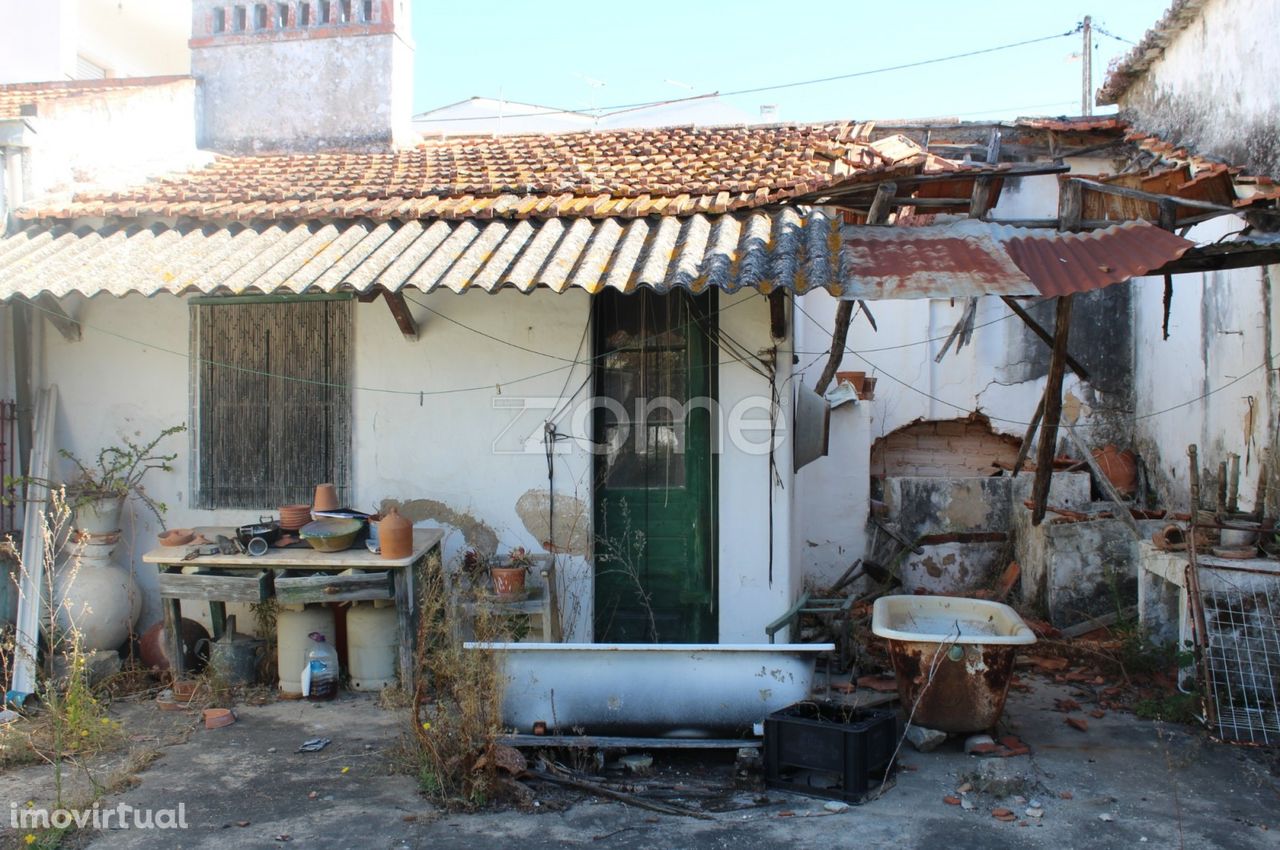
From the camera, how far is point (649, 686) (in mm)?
5730

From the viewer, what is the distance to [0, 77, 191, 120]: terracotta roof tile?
8.68 meters

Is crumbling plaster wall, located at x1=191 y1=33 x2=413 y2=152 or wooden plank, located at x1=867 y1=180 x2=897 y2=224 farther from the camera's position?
crumbling plaster wall, located at x1=191 y1=33 x2=413 y2=152

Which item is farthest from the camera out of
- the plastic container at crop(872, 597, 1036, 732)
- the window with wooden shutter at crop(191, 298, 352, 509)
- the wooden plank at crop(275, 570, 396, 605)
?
the window with wooden shutter at crop(191, 298, 352, 509)

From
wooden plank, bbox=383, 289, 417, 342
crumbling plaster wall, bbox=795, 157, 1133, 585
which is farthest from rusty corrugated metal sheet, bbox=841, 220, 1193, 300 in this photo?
crumbling plaster wall, bbox=795, 157, 1133, 585

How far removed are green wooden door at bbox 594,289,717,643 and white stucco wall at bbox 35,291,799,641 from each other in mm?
152

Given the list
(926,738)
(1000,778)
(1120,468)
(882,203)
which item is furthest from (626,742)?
(1120,468)

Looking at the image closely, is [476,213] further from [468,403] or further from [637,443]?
[637,443]

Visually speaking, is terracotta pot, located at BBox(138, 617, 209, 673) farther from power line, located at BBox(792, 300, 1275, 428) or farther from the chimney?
power line, located at BBox(792, 300, 1275, 428)

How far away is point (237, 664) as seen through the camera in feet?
23.4

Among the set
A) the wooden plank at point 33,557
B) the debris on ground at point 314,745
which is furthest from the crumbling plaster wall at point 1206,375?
the wooden plank at point 33,557

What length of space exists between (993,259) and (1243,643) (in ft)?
10.1

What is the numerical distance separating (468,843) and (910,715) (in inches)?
110

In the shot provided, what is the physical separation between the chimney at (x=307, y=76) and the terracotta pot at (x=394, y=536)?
17.3 feet

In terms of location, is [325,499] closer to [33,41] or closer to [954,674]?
[954,674]
